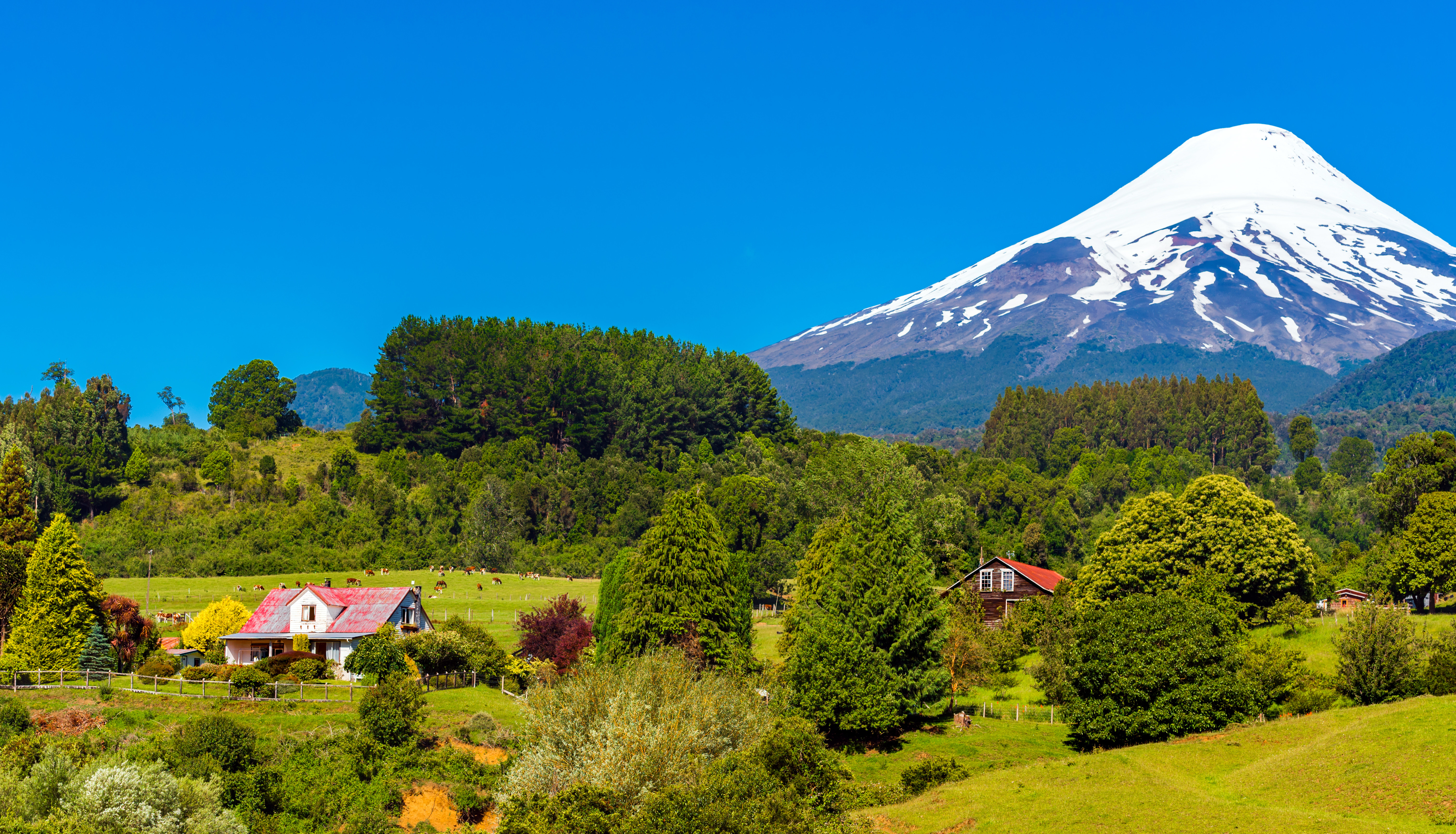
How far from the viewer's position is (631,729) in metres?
31.4

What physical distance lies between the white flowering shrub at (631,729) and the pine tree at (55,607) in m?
27.6

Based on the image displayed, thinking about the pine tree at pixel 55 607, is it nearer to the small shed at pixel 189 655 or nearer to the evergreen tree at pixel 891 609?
the small shed at pixel 189 655

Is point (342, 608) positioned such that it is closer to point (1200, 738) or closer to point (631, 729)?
point (631, 729)

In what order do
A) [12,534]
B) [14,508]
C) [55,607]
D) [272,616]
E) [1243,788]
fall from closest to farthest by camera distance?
1. [1243,788]
2. [55,607]
3. [272,616]
4. [12,534]
5. [14,508]

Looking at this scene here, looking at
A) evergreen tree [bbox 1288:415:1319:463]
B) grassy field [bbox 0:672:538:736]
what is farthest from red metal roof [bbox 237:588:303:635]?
evergreen tree [bbox 1288:415:1319:463]

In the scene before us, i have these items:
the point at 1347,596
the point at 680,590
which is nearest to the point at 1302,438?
the point at 1347,596

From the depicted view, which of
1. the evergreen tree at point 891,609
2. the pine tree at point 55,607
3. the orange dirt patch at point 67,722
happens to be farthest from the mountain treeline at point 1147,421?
the orange dirt patch at point 67,722

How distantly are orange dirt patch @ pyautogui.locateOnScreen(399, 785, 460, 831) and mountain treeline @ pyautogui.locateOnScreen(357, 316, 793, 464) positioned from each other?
8437 centimetres

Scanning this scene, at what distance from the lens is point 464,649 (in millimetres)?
53500

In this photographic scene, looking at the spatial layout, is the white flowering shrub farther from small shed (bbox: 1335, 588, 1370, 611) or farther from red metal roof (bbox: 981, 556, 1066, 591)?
small shed (bbox: 1335, 588, 1370, 611)

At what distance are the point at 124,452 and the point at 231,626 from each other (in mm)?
68995

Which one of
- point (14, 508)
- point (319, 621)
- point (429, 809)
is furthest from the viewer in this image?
point (14, 508)

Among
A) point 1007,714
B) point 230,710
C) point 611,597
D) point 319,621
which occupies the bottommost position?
point 1007,714

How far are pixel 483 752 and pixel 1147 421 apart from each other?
149973 millimetres
